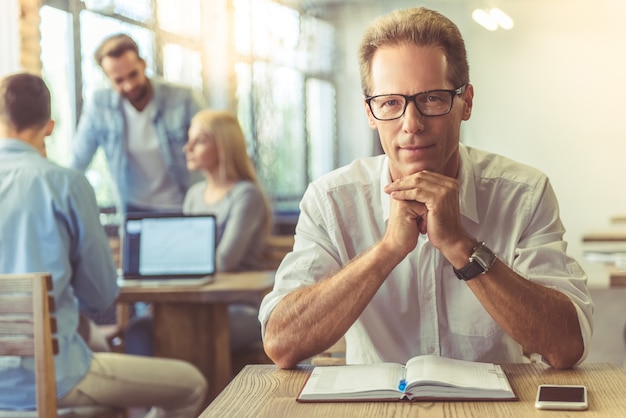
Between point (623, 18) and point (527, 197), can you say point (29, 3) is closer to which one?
point (527, 197)

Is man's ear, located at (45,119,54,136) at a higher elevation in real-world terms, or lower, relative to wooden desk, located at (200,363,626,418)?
higher

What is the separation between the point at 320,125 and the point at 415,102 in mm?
6081

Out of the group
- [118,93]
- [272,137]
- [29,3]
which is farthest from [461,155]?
[272,137]

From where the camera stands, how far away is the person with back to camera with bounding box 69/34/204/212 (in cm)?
465

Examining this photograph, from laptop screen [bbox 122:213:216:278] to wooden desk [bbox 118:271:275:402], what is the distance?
12cm

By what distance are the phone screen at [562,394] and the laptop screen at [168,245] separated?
239cm

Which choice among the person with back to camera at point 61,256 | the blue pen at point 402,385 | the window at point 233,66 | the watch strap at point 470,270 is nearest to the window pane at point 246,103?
the window at point 233,66

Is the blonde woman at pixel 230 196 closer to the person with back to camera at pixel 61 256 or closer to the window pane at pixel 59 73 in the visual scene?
the person with back to camera at pixel 61 256

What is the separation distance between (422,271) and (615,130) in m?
5.63

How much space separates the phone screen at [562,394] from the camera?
1325 mm

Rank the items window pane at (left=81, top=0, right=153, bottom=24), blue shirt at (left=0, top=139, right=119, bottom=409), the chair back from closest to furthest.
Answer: the chair back < blue shirt at (left=0, top=139, right=119, bottom=409) < window pane at (left=81, top=0, right=153, bottom=24)

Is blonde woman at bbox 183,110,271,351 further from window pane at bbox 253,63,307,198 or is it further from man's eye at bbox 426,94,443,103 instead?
window pane at bbox 253,63,307,198

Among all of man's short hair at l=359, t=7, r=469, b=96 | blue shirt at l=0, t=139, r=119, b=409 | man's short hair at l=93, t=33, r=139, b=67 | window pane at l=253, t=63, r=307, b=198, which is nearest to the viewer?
man's short hair at l=359, t=7, r=469, b=96

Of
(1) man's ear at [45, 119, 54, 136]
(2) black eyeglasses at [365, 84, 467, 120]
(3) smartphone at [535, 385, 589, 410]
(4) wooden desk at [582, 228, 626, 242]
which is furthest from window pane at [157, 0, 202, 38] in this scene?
(3) smartphone at [535, 385, 589, 410]
